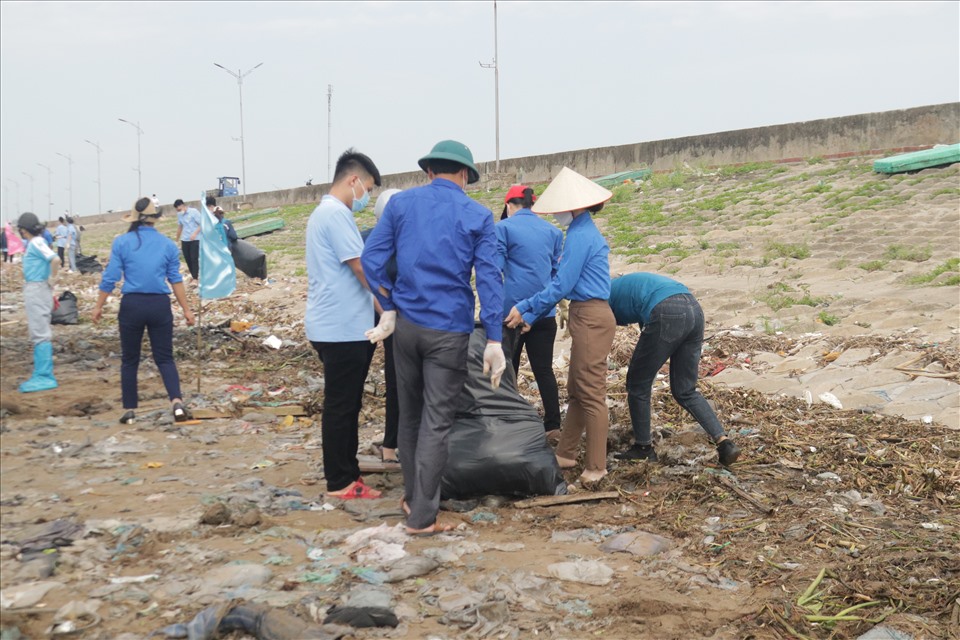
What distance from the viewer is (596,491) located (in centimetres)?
482

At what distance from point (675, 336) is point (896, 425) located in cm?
195

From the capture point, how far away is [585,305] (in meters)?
4.87

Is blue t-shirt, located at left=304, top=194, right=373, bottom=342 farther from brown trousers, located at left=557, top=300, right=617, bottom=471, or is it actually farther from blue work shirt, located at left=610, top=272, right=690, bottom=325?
blue work shirt, located at left=610, top=272, right=690, bottom=325

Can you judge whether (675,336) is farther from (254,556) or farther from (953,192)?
(953,192)

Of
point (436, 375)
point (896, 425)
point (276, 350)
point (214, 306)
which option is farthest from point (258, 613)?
point (214, 306)

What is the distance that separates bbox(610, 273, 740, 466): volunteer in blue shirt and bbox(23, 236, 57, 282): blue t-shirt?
16.8ft

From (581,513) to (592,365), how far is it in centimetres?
84

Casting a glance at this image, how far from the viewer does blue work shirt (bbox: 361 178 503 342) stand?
13.4ft

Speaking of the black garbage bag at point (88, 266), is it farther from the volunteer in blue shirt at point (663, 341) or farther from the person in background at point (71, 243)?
the volunteer in blue shirt at point (663, 341)

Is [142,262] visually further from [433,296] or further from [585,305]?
[585,305]

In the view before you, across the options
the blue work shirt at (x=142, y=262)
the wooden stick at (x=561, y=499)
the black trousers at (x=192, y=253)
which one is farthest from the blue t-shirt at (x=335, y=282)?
the black trousers at (x=192, y=253)

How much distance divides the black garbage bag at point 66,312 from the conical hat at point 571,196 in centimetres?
945

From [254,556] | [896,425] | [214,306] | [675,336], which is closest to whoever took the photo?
[254,556]

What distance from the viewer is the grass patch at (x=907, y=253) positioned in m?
9.57
